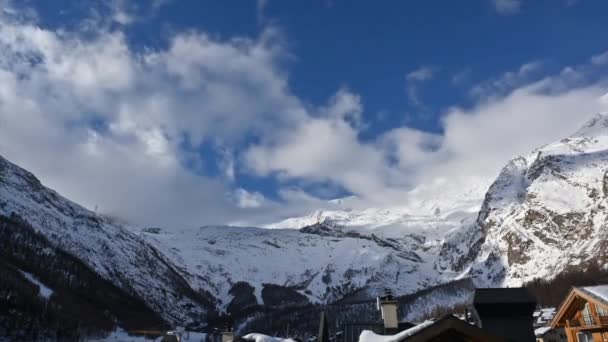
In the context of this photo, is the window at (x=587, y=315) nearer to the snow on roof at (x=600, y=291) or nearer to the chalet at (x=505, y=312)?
the snow on roof at (x=600, y=291)

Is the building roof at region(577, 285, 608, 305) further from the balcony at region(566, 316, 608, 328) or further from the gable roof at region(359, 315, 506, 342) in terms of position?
the gable roof at region(359, 315, 506, 342)

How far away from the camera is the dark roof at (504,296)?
65.8 feet

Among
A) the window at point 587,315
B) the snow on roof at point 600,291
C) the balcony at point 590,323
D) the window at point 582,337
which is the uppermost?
the snow on roof at point 600,291

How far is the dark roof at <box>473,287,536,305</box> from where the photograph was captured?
2005cm

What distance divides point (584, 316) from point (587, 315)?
0.35 metres

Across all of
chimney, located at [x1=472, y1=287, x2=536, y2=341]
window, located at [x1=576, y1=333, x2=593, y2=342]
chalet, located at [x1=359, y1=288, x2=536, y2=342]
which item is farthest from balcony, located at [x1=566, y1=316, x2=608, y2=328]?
chimney, located at [x1=472, y1=287, x2=536, y2=341]

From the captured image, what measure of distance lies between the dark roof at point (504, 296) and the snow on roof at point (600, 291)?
1009 cm

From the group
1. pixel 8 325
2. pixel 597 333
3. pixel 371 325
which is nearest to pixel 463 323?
pixel 371 325

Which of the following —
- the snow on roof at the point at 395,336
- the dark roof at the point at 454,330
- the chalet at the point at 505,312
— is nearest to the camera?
the snow on roof at the point at 395,336

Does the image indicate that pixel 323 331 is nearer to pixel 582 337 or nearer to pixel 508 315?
pixel 508 315

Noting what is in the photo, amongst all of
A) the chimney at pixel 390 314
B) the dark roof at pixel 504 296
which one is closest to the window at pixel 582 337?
the dark roof at pixel 504 296

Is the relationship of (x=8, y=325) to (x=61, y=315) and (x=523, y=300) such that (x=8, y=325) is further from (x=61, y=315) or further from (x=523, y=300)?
(x=523, y=300)

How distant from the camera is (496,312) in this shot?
20.3 m

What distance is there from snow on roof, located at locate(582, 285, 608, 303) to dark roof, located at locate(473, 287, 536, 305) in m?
10.1
